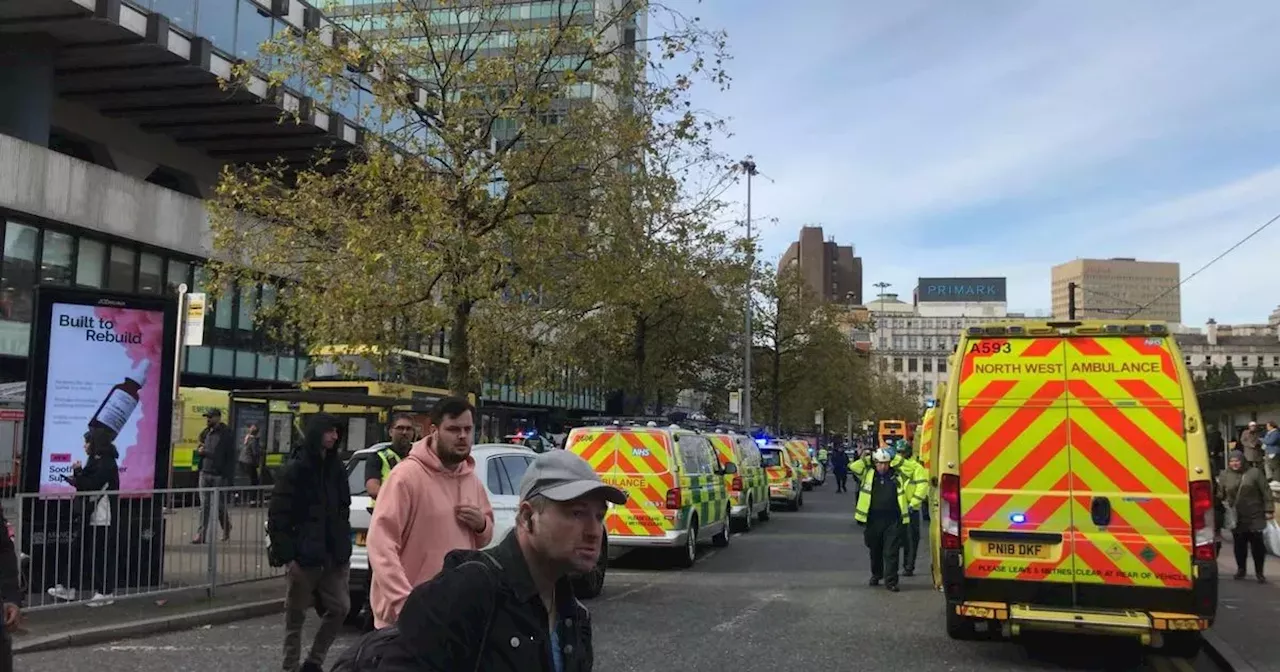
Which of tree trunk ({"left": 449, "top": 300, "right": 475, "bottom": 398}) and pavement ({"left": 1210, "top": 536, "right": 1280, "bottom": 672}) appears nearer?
pavement ({"left": 1210, "top": 536, "right": 1280, "bottom": 672})

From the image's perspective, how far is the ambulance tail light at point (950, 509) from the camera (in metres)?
7.53

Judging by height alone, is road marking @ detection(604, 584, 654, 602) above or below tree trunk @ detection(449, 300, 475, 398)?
below

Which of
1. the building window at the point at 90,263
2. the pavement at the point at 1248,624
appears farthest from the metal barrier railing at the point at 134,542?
the building window at the point at 90,263

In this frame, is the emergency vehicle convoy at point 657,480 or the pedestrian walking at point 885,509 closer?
the pedestrian walking at point 885,509

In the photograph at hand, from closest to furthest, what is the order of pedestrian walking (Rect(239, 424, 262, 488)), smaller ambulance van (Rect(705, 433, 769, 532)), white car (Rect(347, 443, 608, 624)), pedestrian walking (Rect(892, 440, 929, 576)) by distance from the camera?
white car (Rect(347, 443, 608, 624)), pedestrian walking (Rect(892, 440, 929, 576)), smaller ambulance van (Rect(705, 433, 769, 532)), pedestrian walking (Rect(239, 424, 262, 488))

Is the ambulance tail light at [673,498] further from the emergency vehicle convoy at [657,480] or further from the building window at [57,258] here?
the building window at [57,258]

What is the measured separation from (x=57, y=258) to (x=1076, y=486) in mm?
25149

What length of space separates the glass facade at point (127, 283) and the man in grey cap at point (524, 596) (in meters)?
15.8

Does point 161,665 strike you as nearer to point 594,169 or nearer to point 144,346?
point 144,346

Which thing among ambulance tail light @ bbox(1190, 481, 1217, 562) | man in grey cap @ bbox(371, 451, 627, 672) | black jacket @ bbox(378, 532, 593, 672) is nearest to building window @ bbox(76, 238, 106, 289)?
ambulance tail light @ bbox(1190, 481, 1217, 562)

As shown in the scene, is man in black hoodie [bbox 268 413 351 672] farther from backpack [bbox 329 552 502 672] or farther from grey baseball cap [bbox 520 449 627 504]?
backpack [bbox 329 552 502 672]

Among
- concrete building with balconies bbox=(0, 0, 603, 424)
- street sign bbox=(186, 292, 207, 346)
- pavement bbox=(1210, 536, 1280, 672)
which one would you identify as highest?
concrete building with balconies bbox=(0, 0, 603, 424)

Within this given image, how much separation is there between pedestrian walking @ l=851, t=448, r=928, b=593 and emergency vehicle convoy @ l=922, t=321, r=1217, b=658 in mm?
4092

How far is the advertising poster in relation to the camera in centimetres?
946
